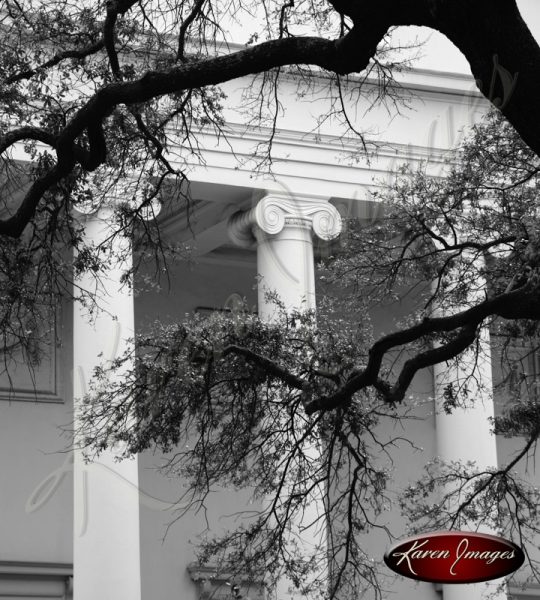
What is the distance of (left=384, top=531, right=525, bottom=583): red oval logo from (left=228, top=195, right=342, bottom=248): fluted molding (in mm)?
9377

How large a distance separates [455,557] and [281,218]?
9.95 m

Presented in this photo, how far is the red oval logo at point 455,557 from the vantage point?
986 centimetres

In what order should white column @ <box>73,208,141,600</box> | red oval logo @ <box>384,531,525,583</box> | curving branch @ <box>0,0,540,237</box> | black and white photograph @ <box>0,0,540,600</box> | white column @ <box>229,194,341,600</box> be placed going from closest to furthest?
1. curving branch @ <box>0,0,540,237</box>
2. black and white photograph @ <box>0,0,540,600</box>
3. red oval logo @ <box>384,531,525,583</box>
4. white column @ <box>73,208,141,600</box>
5. white column @ <box>229,194,341,600</box>

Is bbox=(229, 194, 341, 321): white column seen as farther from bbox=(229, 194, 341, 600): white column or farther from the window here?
the window

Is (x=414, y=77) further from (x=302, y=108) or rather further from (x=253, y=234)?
(x=253, y=234)

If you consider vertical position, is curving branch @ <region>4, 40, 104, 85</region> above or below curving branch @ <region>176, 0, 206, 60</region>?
below

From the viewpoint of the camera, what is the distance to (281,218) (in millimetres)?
19703

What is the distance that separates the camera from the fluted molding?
19.7 m

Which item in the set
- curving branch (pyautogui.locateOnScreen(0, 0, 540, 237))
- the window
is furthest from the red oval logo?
the window

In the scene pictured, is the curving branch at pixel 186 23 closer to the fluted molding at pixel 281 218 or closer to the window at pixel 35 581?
the fluted molding at pixel 281 218

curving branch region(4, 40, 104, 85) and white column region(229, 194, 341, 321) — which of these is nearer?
curving branch region(4, 40, 104, 85)

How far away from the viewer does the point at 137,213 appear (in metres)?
11.0

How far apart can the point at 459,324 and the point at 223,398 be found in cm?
226

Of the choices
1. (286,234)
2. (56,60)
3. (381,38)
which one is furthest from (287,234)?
(381,38)
